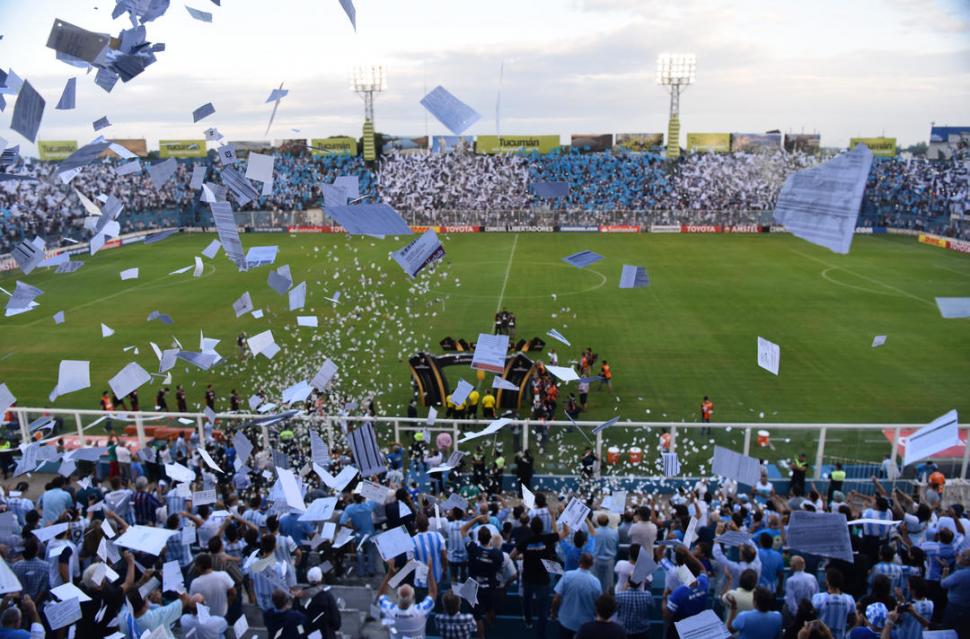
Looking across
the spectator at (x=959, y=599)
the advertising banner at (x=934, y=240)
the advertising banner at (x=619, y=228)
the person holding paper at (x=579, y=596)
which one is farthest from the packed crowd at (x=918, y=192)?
the person holding paper at (x=579, y=596)

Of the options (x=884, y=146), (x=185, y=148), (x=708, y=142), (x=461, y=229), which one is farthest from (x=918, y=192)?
(x=185, y=148)

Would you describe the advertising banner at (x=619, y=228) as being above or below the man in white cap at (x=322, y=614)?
above

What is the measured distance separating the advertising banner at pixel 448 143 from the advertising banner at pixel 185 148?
2375 centimetres

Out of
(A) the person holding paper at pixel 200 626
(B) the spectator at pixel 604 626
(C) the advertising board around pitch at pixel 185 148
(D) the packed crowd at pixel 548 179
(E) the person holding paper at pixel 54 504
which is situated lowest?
(E) the person holding paper at pixel 54 504

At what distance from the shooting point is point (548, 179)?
49094 mm

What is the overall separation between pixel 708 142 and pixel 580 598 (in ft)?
209

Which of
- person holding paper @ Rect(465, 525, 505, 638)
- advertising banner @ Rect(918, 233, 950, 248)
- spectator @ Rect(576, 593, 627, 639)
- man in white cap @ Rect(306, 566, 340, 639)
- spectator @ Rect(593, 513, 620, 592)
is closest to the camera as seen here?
spectator @ Rect(576, 593, 627, 639)

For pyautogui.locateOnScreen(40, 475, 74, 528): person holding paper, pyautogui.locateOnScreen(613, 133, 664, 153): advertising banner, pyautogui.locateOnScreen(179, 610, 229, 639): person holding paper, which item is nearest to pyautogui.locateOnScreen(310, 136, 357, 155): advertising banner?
pyautogui.locateOnScreen(613, 133, 664, 153): advertising banner

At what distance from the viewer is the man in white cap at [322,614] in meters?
5.26

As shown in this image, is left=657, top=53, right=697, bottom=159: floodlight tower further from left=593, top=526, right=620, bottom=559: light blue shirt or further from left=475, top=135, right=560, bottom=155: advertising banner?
left=593, top=526, right=620, bottom=559: light blue shirt

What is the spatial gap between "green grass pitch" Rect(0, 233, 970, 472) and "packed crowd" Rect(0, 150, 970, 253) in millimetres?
10358

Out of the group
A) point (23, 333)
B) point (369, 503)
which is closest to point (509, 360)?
point (369, 503)

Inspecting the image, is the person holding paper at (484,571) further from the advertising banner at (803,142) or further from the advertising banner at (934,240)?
the advertising banner at (803,142)

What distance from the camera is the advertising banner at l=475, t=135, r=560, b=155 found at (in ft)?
206
